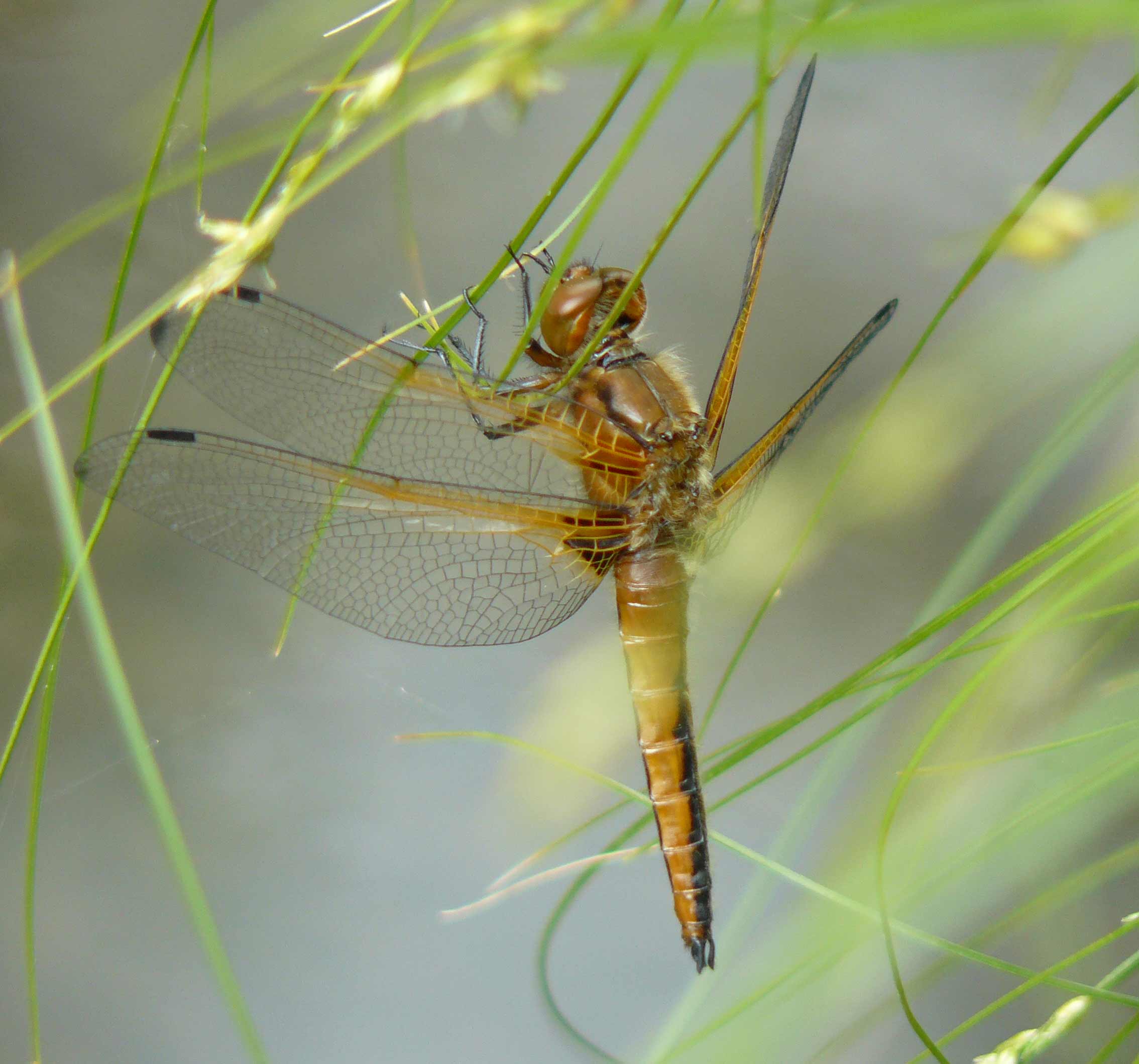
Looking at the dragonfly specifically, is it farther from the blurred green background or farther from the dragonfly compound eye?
the blurred green background

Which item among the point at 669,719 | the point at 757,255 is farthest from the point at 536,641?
the point at 757,255

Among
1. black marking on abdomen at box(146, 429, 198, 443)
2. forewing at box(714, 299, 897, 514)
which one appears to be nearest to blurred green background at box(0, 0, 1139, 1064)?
forewing at box(714, 299, 897, 514)

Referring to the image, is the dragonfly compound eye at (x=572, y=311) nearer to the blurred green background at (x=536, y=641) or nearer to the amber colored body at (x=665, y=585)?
the amber colored body at (x=665, y=585)

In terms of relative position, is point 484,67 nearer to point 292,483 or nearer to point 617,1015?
point 292,483

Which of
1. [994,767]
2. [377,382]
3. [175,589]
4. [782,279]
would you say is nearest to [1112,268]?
[377,382]

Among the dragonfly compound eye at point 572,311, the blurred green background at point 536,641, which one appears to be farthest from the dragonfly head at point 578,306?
the blurred green background at point 536,641

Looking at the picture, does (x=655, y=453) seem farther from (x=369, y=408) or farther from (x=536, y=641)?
(x=536, y=641)
